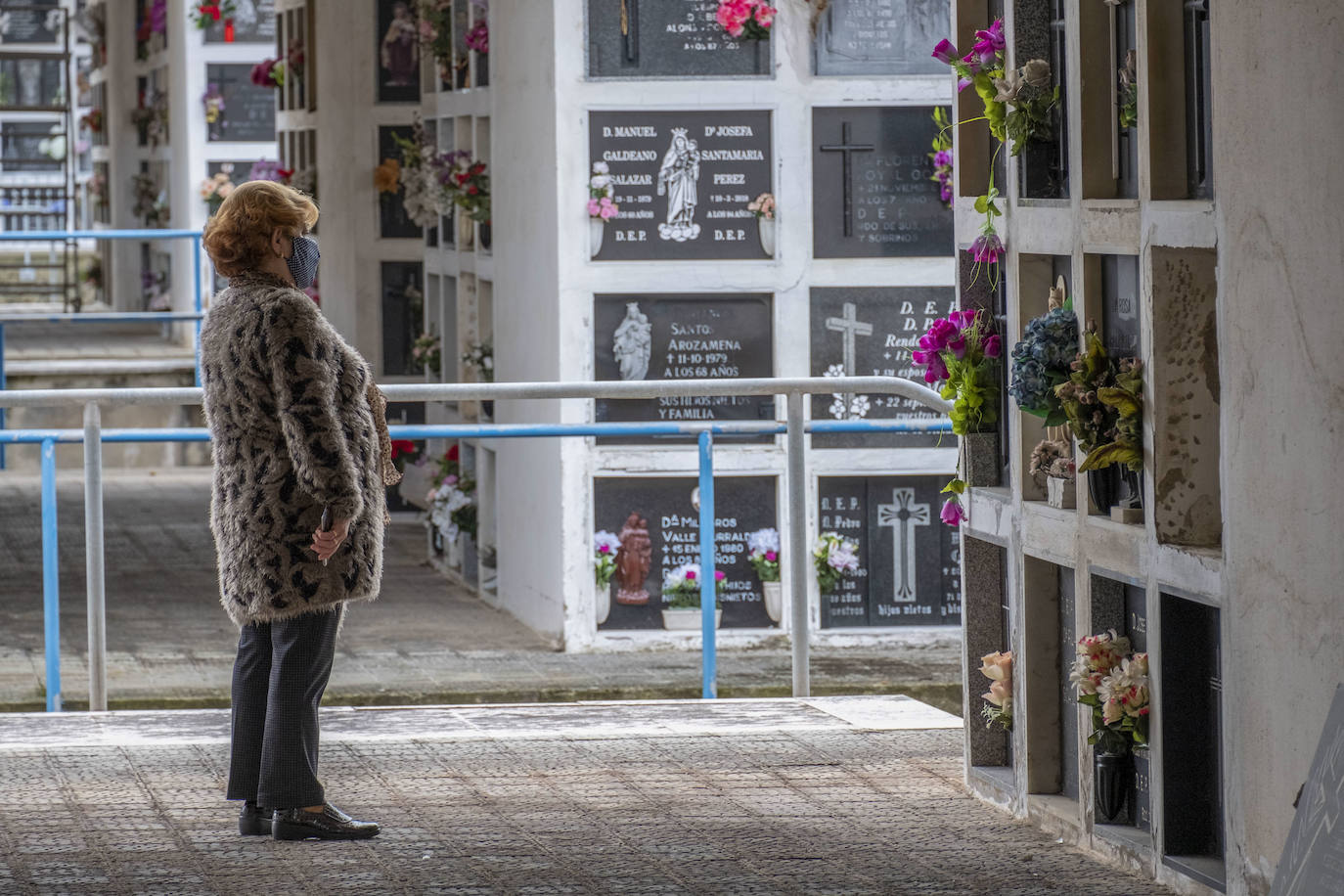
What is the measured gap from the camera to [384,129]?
9.44m

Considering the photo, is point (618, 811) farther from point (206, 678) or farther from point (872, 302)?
point (872, 302)

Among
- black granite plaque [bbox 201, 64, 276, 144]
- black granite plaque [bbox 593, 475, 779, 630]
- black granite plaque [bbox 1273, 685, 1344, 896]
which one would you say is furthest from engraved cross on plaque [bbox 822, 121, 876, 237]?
black granite plaque [bbox 201, 64, 276, 144]

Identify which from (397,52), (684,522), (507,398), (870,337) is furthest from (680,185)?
(397,52)

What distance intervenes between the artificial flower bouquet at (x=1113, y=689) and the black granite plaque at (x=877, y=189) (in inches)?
143

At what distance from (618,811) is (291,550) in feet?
2.37

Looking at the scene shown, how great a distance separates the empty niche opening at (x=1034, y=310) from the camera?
3656 mm

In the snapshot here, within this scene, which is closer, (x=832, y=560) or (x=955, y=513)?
(x=955, y=513)

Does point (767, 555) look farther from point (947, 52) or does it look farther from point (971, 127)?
point (947, 52)

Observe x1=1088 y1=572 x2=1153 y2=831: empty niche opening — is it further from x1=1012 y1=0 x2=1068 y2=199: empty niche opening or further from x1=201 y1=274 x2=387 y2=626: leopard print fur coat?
x1=201 y1=274 x2=387 y2=626: leopard print fur coat

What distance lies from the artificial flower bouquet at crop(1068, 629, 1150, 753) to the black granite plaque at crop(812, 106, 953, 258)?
3.64 meters

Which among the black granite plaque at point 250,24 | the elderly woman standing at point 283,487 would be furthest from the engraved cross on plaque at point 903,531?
the black granite plaque at point 250,24

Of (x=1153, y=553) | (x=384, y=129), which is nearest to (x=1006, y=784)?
(x=1153, y=553)

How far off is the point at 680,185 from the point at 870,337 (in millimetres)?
733

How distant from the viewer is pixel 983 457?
13.0ft
